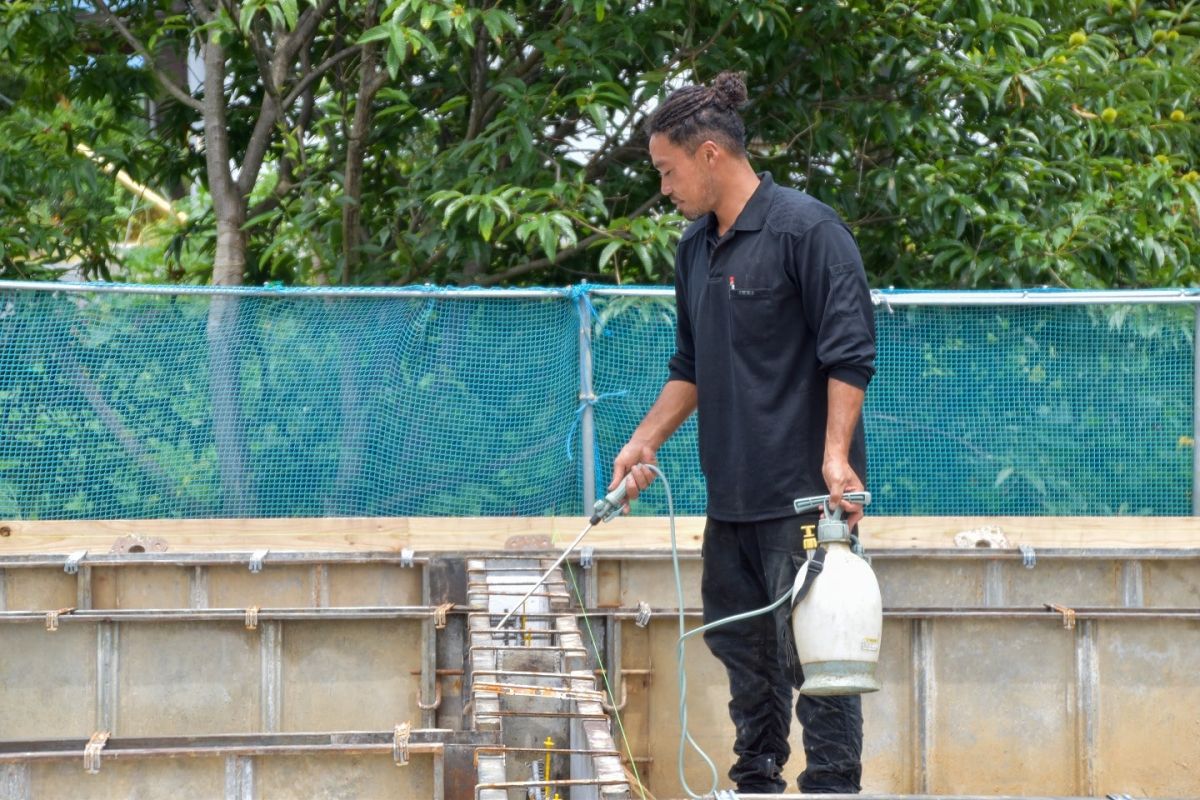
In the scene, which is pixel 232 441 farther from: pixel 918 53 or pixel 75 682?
pixel 918 53

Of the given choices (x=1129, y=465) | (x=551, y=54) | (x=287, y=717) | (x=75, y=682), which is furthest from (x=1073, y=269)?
(x=75, y=682)

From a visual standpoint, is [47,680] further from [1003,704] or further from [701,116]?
[1003,704]

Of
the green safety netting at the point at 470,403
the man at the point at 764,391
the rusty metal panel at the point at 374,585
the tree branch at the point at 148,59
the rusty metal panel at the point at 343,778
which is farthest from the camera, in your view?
the tree branch at the point at 148,59

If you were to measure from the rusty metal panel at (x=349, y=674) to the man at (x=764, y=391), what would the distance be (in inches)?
65.2

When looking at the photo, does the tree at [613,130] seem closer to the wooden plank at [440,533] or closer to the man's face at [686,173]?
the wooden plank at [440,533]

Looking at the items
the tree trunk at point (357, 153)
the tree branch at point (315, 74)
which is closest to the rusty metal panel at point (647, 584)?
the tree trunk at point (357, 153)

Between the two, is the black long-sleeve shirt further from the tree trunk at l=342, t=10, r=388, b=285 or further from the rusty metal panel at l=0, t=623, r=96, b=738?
the tree trunk at l=342, t=10, r=388, b=285

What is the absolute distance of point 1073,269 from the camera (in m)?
7.70

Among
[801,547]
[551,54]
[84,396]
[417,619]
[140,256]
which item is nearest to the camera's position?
[801,547]

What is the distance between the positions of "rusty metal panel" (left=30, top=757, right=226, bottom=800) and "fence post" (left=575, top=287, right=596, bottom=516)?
3.38 metres

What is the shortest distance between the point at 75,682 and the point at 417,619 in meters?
1.31

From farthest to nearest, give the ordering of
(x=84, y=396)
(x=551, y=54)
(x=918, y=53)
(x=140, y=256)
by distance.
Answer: (x=140, y=256) < (x=918, y=53) < (x=551, y=54) < (x=84, y=396)

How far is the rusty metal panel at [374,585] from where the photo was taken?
20.1 ft

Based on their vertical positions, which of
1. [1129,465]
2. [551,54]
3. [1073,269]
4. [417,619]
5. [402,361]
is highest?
[551,54]
